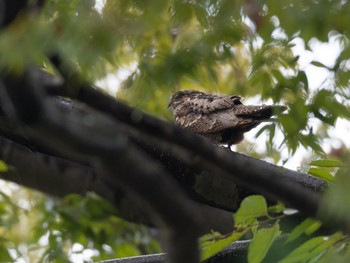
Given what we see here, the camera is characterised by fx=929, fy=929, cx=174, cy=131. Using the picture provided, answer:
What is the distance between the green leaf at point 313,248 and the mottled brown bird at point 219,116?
1.43 m

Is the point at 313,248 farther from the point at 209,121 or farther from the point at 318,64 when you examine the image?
the point at 209,121

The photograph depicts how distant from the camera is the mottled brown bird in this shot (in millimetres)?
4359

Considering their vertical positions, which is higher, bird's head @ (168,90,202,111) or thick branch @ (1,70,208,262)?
bird's head @ (168,90,202,111)

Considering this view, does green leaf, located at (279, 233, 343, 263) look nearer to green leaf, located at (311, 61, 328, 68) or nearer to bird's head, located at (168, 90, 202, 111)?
green leaf, located at (311, 61, 328, 68)

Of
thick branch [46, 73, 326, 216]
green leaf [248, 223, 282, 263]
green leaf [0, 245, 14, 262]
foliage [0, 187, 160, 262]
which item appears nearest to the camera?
thick branch [46, 73, 326, 216]

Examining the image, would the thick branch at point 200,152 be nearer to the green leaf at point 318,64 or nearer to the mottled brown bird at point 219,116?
the green leaf at point 318,64

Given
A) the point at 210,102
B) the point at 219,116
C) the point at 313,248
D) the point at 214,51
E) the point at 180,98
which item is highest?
the point at 180,98

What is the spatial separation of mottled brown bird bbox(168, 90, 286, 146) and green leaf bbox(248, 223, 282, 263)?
1.45m

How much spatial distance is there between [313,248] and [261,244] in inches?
5.9

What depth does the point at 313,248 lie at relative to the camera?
2627 millimetres

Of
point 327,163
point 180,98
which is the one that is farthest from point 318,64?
point 180,98

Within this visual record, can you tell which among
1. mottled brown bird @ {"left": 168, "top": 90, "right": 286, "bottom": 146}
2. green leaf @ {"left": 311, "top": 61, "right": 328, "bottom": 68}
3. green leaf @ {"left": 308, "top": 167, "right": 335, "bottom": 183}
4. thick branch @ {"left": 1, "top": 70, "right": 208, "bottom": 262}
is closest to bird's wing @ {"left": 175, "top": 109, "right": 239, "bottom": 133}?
mottled brown bird @ {"left": 168, "top": 90, "right": 286, "bottom": 146}

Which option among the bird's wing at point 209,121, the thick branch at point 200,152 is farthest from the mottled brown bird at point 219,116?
the thick branch at point 200,152

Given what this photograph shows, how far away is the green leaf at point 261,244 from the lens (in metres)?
2.60
